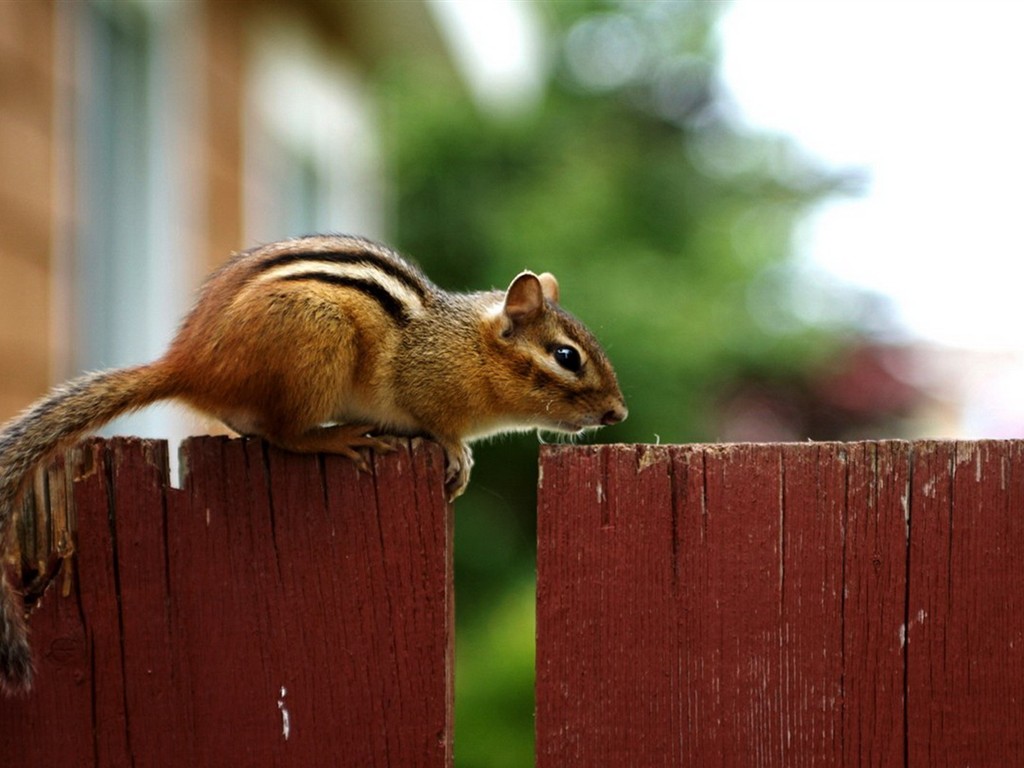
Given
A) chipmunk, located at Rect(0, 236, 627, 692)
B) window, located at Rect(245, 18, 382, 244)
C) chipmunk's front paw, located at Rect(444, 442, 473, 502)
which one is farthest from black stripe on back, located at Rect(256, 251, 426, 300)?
window, located at Rect(245, 18, 382, 244)

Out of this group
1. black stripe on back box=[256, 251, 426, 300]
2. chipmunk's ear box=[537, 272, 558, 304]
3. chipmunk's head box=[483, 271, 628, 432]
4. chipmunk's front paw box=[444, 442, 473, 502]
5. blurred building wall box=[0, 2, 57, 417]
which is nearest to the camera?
chipmunk's front paw box=[444, 442, 473, 502]

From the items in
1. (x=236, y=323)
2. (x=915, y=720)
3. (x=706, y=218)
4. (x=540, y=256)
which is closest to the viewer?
(x=915, y=720)

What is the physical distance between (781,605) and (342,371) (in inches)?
45.8

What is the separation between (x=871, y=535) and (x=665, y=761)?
50 cm

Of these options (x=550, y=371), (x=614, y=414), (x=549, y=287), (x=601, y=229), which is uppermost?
(x=601, y=229)

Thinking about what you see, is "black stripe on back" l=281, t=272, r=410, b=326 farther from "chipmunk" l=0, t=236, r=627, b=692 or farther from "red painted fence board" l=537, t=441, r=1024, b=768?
"red painted fence board" l=537, t=441, r=1024, b=768

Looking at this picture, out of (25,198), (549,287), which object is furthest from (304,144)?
(549,287)

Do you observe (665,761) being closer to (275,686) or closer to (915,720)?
(915,720)

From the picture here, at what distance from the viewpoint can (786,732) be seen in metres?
2.27

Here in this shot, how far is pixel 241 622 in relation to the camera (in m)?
2.37

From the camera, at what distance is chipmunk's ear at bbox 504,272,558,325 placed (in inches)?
141

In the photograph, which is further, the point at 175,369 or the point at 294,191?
the point at 294,191

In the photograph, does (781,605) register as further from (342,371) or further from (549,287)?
(549,287)

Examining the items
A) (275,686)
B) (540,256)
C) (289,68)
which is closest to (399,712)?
(275,686)
